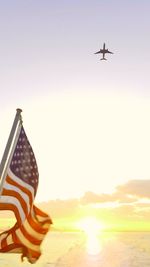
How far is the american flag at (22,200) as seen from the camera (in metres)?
13.7

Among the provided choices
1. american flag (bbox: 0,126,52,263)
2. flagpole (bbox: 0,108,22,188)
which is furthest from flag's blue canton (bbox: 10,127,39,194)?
flagpole (bbox: 0,108,22,188)

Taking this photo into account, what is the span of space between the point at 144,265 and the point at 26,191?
304 ft

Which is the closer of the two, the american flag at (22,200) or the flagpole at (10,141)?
the flagpole at (10,141)

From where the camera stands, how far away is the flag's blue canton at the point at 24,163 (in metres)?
13.7

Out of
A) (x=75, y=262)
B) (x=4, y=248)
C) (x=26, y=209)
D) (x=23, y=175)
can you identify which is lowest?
(x=75, y=262)

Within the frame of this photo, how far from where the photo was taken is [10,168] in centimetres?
1351

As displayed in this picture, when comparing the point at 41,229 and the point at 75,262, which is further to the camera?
the point at 75,262

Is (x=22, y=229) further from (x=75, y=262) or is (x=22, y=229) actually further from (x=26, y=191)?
(x=75, y=262)

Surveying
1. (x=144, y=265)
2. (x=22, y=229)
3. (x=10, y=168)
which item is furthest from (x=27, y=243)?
(x=144, y=265)

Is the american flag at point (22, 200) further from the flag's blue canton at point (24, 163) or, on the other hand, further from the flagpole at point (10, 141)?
the flagpole at point (10, 141)

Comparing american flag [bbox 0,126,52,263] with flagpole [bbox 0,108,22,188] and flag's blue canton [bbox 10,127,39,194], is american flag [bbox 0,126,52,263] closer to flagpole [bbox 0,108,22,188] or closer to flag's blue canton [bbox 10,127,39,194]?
flag's blue canton [bbox 10,127,39,194]

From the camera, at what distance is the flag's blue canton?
44.8 feet

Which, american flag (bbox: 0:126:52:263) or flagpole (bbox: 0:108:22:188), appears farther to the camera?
american flag (bbox: 0:126:52:263)

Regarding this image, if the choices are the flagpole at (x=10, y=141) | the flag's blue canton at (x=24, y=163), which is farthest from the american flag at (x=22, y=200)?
the flagpole at (x=10, y=141)
